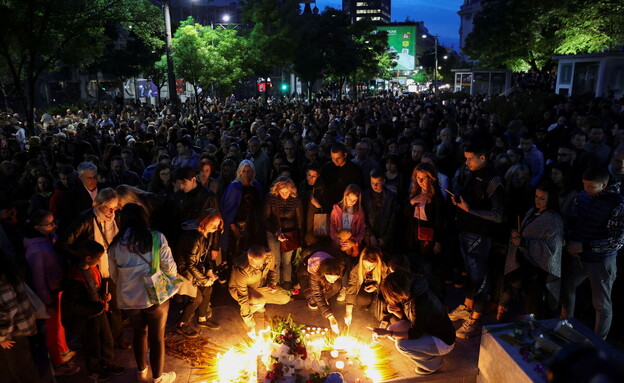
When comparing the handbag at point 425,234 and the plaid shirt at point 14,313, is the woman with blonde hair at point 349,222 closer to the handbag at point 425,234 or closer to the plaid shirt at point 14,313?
the handbag at point 425,234

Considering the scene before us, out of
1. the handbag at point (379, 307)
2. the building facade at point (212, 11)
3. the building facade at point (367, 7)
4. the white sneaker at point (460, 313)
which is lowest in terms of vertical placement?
the white sneaker at point (460, 313)

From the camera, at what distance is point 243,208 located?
20.4 ft

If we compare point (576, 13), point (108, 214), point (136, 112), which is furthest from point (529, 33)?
point (108, 214)

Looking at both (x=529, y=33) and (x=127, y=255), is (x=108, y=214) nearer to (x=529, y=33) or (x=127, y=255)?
(x=127, y=255)

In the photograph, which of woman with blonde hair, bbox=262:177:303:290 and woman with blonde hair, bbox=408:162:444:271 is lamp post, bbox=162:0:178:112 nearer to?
woman with blonde hair, bbox=262:177:303:290

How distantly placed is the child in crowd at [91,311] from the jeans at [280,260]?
2285mm

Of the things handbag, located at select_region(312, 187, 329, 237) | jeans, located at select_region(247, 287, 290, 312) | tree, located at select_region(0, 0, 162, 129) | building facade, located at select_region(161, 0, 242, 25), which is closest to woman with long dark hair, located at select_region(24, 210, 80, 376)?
jeans, located at select_region(247, 287, 290, 312)

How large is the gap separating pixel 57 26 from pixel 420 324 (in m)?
13.2

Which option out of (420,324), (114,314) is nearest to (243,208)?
(114,314)

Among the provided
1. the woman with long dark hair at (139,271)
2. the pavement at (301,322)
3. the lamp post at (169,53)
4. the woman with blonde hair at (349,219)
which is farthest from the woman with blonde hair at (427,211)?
the lamp post at (169,53)

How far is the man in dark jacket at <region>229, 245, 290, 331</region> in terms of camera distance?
5.09 metres

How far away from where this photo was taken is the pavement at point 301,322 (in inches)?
182

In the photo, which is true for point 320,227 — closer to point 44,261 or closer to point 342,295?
point 342,295

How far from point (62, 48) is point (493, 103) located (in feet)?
55.0
